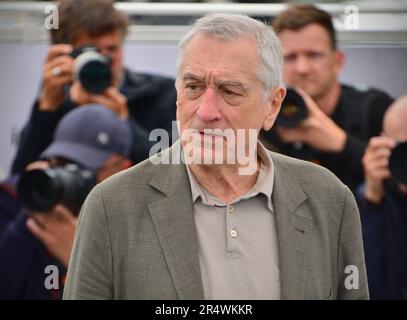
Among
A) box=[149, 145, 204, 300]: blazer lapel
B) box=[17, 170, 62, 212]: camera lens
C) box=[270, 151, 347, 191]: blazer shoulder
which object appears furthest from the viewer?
box=[17, 170, 62, 212]: camera lens

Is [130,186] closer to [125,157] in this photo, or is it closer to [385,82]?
[125,157]

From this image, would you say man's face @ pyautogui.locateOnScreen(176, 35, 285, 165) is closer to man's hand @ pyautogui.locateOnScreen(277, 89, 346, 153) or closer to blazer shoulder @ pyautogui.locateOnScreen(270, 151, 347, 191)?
blazer shoulder @ pyautogui.locateOnScreen(270, 151, 347, 191)

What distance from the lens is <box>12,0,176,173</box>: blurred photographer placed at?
2107mm

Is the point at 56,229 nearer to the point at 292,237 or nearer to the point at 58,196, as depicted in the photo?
the point at 58,196

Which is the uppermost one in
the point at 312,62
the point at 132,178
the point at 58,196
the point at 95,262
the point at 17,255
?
the point at 312,62

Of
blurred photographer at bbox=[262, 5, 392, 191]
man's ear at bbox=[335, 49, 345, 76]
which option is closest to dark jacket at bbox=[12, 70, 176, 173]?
blurred photographer at bbox=[262, 5, 392, 191]

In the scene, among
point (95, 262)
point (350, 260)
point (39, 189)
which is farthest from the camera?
point (39, 189)

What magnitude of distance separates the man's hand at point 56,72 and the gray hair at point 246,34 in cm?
97

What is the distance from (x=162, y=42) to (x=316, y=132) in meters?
0.51

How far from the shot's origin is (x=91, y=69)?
7.00ft

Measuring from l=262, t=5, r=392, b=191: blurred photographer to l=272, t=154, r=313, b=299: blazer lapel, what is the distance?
2.78 feet

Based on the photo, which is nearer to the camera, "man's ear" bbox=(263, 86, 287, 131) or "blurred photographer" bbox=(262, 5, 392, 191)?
"man's ear" bbox=(263, 86, 287, 131)

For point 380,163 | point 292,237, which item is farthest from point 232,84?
point 380,163
